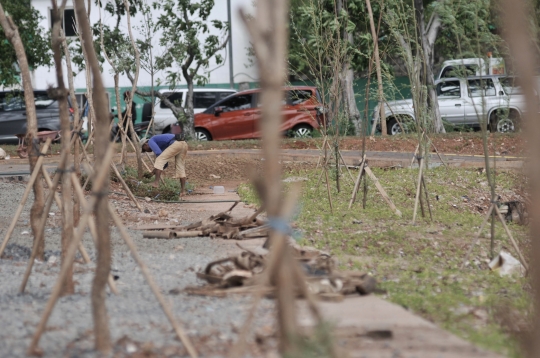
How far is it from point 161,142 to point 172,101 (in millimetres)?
12190

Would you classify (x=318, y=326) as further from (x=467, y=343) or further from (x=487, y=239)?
(x=487, y=239)

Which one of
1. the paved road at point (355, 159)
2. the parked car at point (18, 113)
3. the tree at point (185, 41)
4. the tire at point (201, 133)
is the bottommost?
the paved road at point (355, 159)

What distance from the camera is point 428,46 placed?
22703 mm

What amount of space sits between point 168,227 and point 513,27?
6.46 m

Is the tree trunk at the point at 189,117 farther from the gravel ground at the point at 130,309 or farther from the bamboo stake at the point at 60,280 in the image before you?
the bamboo stake at the point at 60,280

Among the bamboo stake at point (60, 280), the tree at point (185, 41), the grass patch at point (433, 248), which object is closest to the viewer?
the bamboo stake at point (60, 280)

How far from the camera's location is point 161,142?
14.0 meters

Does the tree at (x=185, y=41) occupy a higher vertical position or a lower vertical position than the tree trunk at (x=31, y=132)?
higher

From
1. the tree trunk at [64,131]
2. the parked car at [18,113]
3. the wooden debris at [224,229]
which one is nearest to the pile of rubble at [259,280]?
the tree trunk at [64,131]

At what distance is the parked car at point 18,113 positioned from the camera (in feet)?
78.2

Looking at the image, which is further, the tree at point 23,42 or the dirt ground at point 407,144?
the tree at point 23,42

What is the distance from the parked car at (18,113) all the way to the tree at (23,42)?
70cm

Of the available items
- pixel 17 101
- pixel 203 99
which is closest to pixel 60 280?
pixel 17 101

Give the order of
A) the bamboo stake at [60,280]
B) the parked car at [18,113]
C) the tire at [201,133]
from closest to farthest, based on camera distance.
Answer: the bamboo stake at [60,280] < the tire at [201,133] < the parked car at [18,113]
